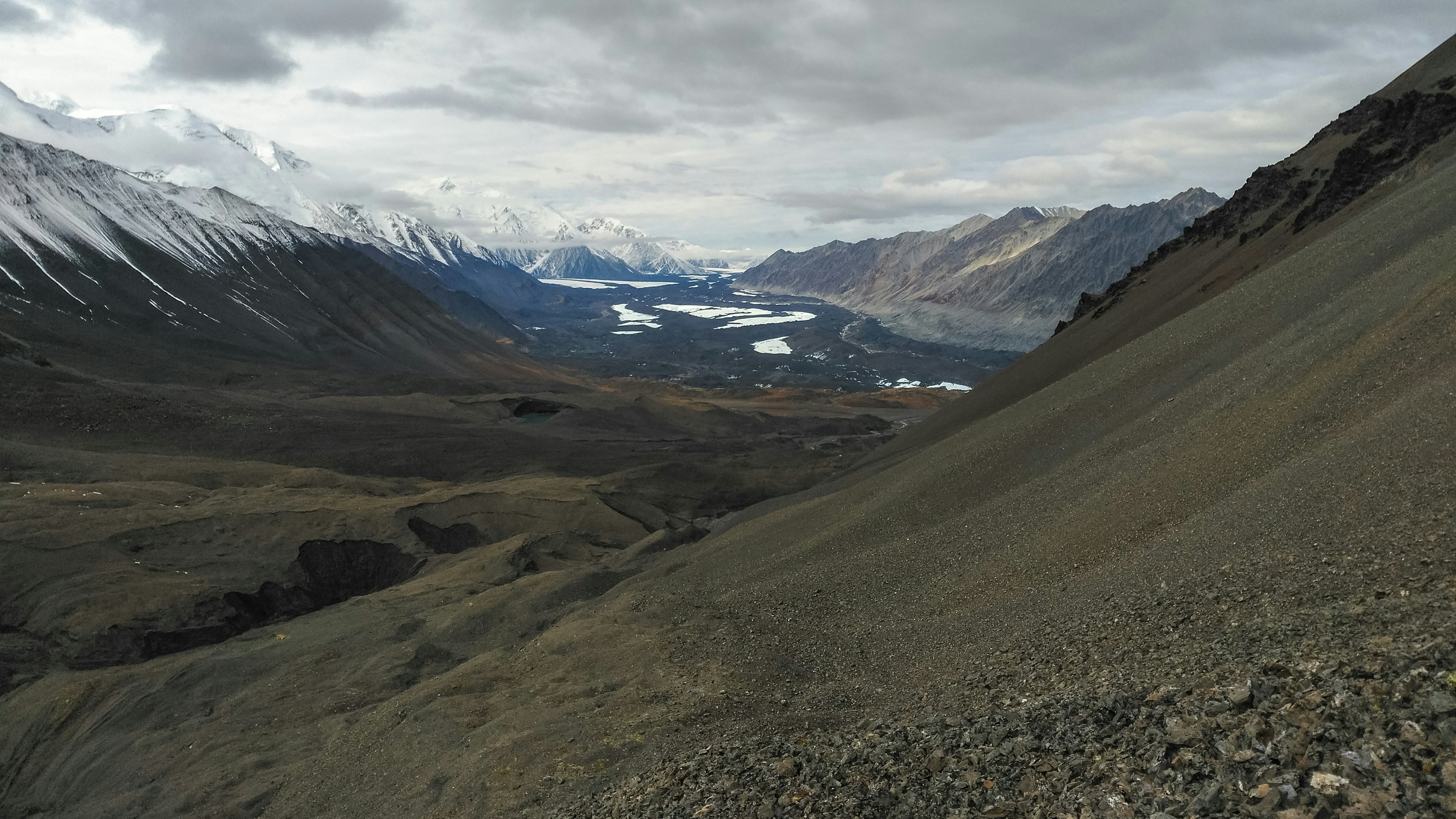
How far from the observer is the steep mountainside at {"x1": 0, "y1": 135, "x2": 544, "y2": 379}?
8056 centimetres

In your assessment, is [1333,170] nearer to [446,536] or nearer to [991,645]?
[991,645]

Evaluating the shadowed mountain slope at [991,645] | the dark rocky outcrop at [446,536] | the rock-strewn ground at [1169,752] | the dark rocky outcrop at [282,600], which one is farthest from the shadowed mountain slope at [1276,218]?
the rock-strewn ground at [1169,752]

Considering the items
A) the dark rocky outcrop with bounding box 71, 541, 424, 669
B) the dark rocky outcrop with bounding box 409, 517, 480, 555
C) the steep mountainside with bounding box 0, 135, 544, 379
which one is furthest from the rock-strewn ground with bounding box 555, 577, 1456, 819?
the steep mountainside with bounding box 0, 135, 544, 379

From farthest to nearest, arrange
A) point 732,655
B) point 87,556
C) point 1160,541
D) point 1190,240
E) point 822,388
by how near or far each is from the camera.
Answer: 1. point 822,388
2. point 1190,240
3. point 87,556
4. point 732,655
5. point 1160,541

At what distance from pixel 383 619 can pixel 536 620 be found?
621 cm

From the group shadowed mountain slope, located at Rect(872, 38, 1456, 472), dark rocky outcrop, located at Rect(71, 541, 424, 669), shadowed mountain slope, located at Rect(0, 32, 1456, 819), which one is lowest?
dark rocky outcrop, located at Rect(71, 541, 424, 669)

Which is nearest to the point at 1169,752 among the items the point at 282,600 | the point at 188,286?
the point at 282,600

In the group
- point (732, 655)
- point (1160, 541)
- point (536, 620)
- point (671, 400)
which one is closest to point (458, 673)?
point (536, 620)

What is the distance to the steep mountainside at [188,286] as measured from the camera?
80562 mm

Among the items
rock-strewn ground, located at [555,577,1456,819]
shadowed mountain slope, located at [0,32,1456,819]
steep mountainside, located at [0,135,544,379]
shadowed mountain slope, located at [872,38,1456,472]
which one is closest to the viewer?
rock-strewn ground, located at [555,577,1456,819]

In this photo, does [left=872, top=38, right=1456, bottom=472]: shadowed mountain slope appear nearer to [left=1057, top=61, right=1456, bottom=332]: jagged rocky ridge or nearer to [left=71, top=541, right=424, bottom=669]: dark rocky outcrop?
[left=1057, top=61, right=1456, bottom=332]: jagged rocky ridge

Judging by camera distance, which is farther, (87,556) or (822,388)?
(822,388)

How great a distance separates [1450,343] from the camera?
16.0m

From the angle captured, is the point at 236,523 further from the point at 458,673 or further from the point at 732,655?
the point at 732,655
